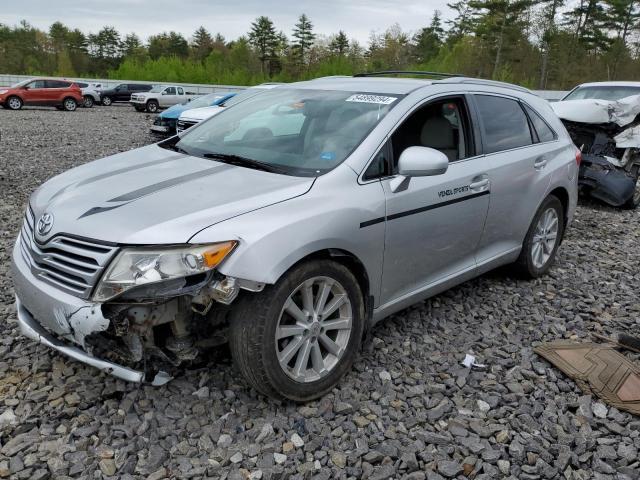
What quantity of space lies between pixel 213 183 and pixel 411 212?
1.15m

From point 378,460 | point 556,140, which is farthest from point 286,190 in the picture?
point 556,140

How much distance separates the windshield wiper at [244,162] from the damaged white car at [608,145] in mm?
6640

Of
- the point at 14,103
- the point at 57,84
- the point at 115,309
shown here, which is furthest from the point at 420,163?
the point at 57,84

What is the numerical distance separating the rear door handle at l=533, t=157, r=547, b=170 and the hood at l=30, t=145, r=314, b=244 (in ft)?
7.59

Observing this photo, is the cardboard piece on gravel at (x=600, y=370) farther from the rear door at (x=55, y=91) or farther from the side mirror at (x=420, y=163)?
the rear door at (x=55, y=91)

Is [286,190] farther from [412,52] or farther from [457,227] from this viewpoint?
[412,52]

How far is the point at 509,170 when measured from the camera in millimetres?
4023

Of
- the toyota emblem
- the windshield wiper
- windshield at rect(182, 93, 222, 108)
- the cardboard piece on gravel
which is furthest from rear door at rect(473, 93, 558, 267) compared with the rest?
windshield at rect(182, 93, 222, 108)

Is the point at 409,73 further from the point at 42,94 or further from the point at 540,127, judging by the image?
the point at 42,94

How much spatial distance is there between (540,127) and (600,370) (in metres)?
2.13

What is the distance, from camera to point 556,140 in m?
4.75

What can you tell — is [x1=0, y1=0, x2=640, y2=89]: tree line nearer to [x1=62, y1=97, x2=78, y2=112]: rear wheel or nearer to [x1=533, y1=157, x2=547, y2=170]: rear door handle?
[x1=62, y1=97, x2=78, y2=112]: rear wheel

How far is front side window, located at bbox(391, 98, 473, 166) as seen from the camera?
333 cm

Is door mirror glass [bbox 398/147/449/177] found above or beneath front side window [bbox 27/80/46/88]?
above
